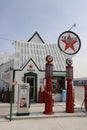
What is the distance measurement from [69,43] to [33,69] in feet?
19.5

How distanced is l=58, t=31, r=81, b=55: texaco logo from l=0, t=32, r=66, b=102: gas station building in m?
4.94

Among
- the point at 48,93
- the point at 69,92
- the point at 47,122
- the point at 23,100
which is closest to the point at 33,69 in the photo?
the point at 69,92

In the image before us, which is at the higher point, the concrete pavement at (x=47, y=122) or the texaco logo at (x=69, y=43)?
the texaco logo at (x=69, y=43)

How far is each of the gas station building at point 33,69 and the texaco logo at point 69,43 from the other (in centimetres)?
494

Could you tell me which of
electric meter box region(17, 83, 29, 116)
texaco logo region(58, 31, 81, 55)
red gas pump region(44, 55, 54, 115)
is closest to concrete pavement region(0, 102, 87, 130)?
electric meter box region(17, 83, 29, 116)

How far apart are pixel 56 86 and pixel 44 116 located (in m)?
8.33

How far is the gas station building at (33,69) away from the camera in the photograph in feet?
58.5

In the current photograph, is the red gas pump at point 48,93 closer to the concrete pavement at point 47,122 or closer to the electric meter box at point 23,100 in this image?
the concrete pavement at point 47,122

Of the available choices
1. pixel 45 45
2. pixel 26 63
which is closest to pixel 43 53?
pixel 45 45

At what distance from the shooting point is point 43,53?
2077cm

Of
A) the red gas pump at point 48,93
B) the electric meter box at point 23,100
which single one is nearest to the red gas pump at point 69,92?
the red gas pump at point 48,93

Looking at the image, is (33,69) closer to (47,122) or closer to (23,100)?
(23,100)

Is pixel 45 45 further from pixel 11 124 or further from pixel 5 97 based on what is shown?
pixel 11 124

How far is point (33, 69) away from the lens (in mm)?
18156
